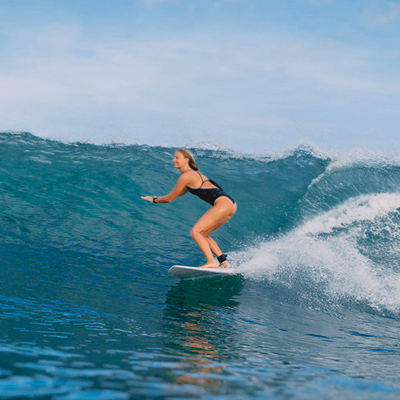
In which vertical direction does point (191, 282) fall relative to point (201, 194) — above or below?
below

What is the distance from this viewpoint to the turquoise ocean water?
2.54 meters

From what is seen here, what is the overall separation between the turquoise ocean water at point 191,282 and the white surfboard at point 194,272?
0.20 m

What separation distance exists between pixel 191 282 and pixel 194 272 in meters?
0.21

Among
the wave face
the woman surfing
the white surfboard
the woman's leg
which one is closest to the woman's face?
the woman surfing

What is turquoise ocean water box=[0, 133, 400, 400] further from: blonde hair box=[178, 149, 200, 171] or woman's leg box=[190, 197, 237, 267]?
blonde hair box=[178, 149, 200, 171]

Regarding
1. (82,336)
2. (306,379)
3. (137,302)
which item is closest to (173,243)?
(137,302)

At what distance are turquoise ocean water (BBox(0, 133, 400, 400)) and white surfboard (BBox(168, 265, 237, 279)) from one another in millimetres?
196

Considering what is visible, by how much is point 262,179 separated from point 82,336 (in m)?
10.3

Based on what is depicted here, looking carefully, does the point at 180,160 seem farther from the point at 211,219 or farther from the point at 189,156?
the point at 211,219

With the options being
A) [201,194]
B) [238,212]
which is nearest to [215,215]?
[201,194]

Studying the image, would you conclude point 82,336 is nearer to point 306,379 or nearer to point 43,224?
point 306,379

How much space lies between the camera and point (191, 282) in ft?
21.1

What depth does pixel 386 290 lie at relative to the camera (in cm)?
701

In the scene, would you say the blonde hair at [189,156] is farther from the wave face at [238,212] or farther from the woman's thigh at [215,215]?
the wave face at [238,212]
